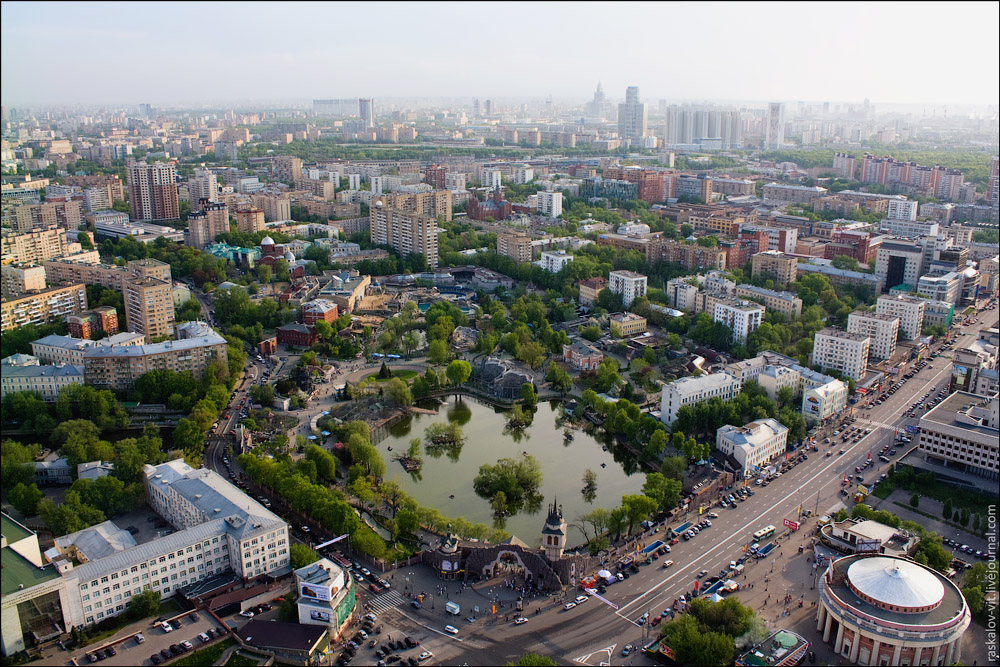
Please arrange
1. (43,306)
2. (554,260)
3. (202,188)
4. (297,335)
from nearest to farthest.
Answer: (43,306) → (297,335) → (554,260) → (202,188)

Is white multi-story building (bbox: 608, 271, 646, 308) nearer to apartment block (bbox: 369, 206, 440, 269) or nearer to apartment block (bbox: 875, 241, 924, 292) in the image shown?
apartment block (bbox: 369, 206, 440, 269)

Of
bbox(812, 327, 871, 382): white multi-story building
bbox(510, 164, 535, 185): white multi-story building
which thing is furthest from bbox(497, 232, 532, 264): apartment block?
bbox(510, 164, 535, 185): white multi-story building

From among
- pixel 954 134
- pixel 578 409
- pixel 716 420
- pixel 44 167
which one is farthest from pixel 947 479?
pixel 954 134

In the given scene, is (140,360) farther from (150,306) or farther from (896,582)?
(896,582)

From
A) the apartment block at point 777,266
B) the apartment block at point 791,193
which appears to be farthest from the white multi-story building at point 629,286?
the apartment block at point 791,193

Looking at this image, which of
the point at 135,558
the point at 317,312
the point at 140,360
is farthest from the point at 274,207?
the point at 135,558

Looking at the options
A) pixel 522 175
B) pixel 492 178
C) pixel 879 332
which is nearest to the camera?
pixel 879 332

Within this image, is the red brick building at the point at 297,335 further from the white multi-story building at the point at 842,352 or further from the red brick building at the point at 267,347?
the white multi-story building at the point at 842,352
